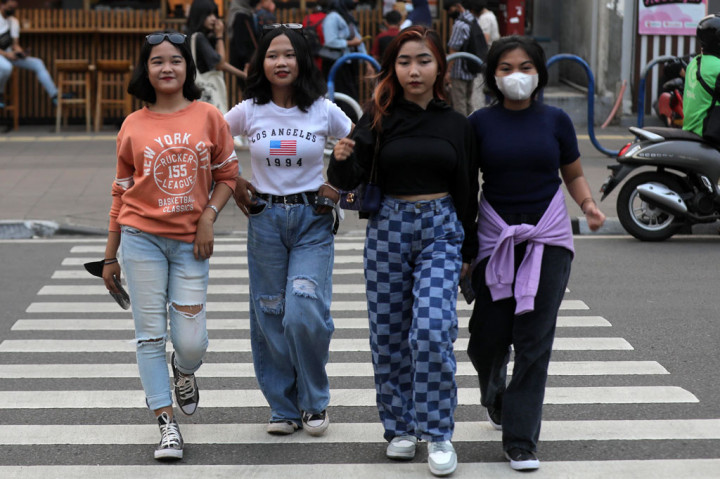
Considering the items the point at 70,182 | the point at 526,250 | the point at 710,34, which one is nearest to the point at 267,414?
the point at 526,250

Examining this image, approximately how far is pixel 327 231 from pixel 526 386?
3.51 feet

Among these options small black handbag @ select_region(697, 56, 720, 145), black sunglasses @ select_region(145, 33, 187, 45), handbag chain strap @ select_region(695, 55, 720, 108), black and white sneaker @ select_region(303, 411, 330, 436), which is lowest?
black and white sneaker @ select_region(303, 411, 330, 436)

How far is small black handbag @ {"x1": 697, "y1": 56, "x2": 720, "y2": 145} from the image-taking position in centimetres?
927

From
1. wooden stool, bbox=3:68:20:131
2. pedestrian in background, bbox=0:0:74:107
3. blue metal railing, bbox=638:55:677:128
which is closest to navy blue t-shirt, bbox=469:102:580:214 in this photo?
blue metal railing, bbox=638:55:677:128

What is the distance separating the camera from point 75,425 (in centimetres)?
532

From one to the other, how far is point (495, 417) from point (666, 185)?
505cm

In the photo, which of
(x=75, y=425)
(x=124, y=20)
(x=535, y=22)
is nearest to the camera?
(x=75, y=425)

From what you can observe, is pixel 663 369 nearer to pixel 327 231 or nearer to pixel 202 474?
pixel 327 231

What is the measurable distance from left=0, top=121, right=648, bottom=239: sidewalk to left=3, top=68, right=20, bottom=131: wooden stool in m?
0.16

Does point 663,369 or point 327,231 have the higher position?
point 327,231

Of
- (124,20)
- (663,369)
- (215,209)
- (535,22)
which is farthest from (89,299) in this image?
(535,22)

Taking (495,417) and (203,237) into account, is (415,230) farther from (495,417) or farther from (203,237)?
(495,417)

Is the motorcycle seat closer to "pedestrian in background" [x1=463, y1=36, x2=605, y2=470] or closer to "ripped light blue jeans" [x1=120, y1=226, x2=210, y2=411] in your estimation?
"pedestrian in background" [x1=463, y1=36, x2=605, y2=470]

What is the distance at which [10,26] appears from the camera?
15602mm
